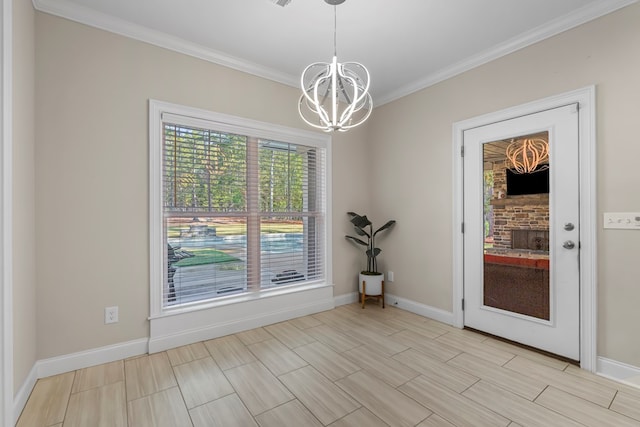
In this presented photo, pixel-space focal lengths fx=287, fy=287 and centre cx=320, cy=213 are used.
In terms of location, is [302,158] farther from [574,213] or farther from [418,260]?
[574,213]

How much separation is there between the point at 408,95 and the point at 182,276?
127 inches

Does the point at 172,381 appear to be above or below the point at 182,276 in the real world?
below

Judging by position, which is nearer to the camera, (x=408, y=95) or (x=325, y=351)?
(x=325, y=351)

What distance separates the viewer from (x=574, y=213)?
7.45ft

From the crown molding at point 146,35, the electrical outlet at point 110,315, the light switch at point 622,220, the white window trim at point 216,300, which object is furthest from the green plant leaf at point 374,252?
the electrical outlet at point 110,315

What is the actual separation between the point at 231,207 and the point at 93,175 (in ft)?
3.70

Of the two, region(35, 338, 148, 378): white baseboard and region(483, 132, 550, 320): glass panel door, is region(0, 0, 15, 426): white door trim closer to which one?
region(35, 338, 148, 378): white baseboard

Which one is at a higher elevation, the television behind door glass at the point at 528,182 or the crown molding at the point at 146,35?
the crown molding at the point at 146,35

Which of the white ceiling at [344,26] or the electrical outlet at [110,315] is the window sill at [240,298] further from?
the white ceiling at [344,26]

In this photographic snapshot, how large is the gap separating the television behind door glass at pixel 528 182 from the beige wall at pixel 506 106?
0.35m

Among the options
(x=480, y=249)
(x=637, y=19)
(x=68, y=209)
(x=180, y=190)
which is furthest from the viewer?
(x=480, y=249)

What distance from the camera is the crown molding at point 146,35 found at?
2109 mm

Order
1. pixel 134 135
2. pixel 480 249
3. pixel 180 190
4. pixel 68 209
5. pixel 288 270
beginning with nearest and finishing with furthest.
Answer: pixel 68 209, pixel 134 135, pixel 180 190, pixel 480 249, pixel 288 270

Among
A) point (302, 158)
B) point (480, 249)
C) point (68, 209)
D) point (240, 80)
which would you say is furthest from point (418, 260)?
point (68, 209)
